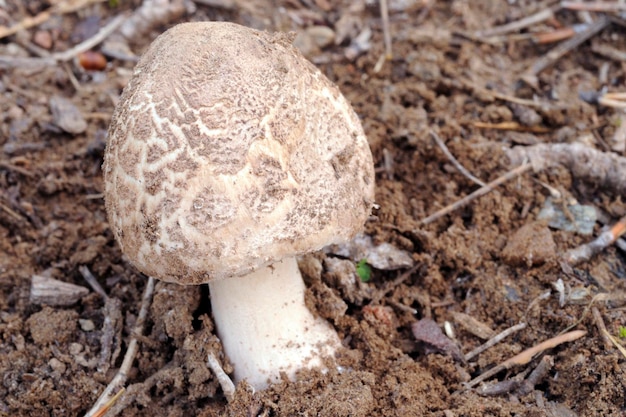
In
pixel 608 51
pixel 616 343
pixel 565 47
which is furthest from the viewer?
pixel 565 47

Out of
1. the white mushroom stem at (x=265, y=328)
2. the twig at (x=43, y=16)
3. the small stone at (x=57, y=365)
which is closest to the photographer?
the white mushroom stem at (x=265, y=328)

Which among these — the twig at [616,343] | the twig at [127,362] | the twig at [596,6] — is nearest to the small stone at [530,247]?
the twig at [616,343]

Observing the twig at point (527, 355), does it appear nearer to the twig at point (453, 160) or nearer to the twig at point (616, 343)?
the twig at point (616, 343)

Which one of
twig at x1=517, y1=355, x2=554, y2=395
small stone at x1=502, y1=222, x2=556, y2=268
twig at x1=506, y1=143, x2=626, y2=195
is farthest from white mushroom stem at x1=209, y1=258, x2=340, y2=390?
twig at x1=506, y1=143, x2=626, y2=195

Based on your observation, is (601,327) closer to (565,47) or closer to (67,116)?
(565,47)

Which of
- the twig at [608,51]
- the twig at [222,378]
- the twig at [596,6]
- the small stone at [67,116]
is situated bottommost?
the twig at [222,378]

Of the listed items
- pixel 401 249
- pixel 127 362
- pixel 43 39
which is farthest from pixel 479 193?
pixel 43 39

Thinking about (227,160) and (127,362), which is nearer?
(227,160)

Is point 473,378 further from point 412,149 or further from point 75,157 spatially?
point 75,157
